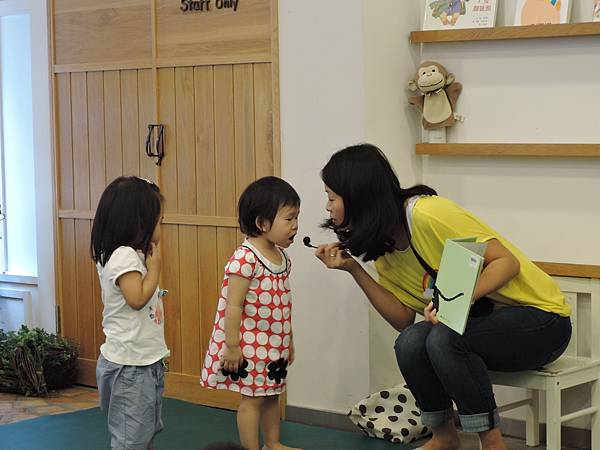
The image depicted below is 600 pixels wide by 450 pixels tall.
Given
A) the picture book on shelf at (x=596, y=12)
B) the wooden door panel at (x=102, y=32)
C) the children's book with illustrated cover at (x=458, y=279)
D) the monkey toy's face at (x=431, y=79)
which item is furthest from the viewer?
the wooden door panel at (x=102, y=32)

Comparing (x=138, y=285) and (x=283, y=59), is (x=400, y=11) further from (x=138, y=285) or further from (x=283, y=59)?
(x=138, y=285)

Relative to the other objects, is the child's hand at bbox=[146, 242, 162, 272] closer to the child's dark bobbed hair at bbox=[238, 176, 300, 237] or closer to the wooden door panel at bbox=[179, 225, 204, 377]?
the child's dark bobbed hair at bbox=[238, 176, 300, 237]

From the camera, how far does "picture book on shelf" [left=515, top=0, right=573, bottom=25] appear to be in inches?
135

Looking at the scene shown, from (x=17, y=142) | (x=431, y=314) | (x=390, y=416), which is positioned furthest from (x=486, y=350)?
(x=17, y=142)

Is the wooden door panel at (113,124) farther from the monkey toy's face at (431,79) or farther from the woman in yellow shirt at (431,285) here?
the woman in yellow shirt at (431,285)

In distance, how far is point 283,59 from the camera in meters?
3.84

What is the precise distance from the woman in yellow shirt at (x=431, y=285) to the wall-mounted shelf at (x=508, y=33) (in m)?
0.70

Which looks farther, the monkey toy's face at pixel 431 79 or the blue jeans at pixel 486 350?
the monkey toy's face at pixel 431 79

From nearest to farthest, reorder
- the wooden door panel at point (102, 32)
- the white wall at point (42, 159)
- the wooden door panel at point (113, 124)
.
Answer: the wooden door panel at point (102, 32), the wooden door panel at point (113, 124), the white wall at point (42, 159)

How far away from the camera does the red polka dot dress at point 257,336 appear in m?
3.26

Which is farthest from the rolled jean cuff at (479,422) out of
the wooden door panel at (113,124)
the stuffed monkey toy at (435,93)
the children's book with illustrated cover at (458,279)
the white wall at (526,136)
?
the wooden door panel at (113,124)

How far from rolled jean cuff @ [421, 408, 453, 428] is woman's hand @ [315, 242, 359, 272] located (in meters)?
0.49

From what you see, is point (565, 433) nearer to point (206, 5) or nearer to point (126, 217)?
point (126, 217)

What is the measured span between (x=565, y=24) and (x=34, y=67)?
7.76 feet
